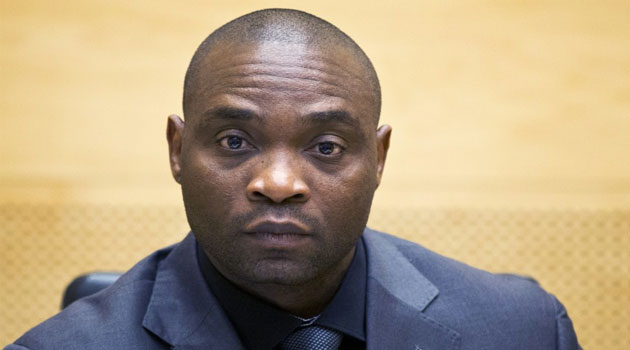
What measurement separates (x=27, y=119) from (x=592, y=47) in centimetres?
421

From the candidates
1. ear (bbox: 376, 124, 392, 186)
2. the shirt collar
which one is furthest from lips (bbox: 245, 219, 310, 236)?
ear (bbox: 376, 124, 392, 186)

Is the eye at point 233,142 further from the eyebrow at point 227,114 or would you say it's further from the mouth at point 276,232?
the mouth at point 276,232

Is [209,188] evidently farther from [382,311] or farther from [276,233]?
[382,311]

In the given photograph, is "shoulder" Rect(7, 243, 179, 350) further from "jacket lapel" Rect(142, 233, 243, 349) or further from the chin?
the chin

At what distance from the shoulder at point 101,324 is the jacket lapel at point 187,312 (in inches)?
1.4

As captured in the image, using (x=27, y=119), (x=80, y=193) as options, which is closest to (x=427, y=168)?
(x=80, y=193)

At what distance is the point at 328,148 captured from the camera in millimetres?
1923

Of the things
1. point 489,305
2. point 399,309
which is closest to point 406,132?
point 489,305

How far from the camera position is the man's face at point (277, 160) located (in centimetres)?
181

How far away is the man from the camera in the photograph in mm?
1840

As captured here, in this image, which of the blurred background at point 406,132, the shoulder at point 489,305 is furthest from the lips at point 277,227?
the blurred background at point 406,132

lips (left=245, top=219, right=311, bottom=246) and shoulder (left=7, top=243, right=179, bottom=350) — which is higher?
lips (left=245, top=219, right=311, bottom=246)

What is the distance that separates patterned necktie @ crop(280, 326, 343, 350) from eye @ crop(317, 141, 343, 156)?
0.47 meters

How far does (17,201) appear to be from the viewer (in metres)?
5.76
